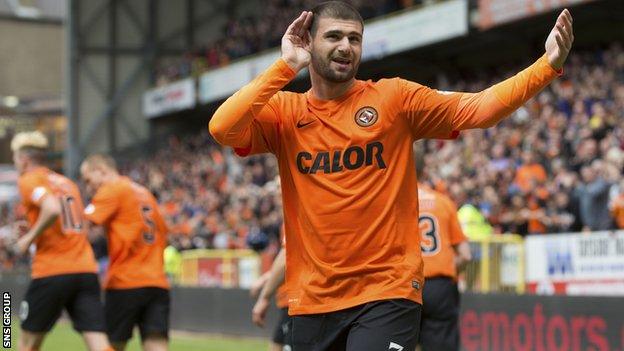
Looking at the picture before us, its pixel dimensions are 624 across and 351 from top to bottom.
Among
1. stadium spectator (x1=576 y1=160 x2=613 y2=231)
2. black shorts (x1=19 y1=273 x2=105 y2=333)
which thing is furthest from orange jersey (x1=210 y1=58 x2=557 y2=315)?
stadium spectator (x1=576 y1=160 x2=613 y2=231)

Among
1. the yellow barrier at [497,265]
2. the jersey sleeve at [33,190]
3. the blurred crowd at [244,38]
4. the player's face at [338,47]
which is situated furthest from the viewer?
the blurred crowd at [244,38]

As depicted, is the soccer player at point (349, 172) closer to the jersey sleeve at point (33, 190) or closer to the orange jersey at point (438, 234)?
the orange jersey at point (438, 234)

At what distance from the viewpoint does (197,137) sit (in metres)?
39.4

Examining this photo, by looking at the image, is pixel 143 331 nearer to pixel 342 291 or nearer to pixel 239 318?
pixel 342 291

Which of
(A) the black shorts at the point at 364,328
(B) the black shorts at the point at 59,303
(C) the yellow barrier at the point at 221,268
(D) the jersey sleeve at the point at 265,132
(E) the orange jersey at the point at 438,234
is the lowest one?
(C) the yellow barrier at the point at 221,268

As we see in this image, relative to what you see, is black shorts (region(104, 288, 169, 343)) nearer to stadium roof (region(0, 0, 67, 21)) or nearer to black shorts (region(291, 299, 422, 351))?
black shorts (region(291, 299, 422, 351))

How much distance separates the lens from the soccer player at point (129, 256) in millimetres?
10547

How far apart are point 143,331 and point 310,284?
5.43 meters

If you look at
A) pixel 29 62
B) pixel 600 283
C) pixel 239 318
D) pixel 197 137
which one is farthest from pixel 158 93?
pixel 600 283

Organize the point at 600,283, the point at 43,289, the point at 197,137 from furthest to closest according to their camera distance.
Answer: the point at 197,137 < the point at 600,283 < the point at 43,289

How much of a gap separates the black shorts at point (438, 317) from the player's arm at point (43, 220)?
9.88 feet

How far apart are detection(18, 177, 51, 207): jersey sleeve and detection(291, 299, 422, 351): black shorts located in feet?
16.0

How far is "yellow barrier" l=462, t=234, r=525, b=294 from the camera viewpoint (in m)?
16.1

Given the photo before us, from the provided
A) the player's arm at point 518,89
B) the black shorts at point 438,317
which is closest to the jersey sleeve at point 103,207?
the black shorts at point 438,317
